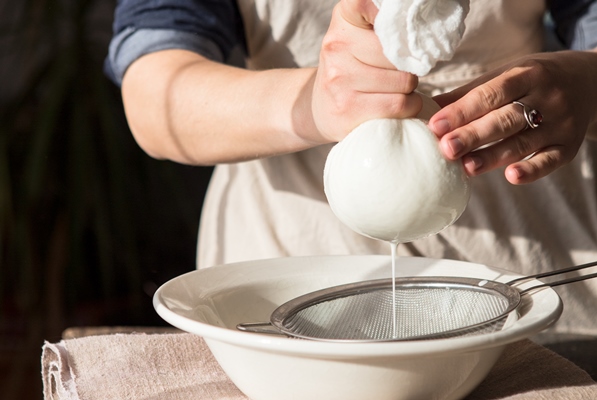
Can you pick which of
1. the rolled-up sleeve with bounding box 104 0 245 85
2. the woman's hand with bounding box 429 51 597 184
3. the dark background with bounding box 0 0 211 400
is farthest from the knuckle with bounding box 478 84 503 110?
the dark background with bounding box 0 0 211 400

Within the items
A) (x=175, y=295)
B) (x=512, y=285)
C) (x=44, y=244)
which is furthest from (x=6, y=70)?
(x=512, y=285)

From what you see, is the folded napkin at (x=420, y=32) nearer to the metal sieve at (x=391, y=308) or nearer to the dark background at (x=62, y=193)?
the metal sieve at (x=391, y=308)

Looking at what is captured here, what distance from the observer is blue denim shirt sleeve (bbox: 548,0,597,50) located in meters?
0.88

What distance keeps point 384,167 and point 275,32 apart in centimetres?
42

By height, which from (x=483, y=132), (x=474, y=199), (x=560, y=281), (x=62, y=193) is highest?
(x=483, y=132)

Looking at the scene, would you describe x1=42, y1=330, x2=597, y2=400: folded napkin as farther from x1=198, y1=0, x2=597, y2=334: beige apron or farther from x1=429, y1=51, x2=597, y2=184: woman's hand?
x1=198, y1=0, x2=597, y2=334: beige apron

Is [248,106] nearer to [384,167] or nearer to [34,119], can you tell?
[384,167]

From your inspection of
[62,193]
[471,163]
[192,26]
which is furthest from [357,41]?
[62,193]

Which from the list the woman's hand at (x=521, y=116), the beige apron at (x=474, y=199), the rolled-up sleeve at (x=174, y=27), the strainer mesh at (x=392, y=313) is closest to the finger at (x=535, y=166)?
the woman's hand at (x=521, y=116)

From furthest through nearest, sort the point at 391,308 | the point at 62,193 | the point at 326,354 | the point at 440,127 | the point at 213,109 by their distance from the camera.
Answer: the point at 62,193 < the point at 213,109 < the point at 391,308 < the point at 440,127 < the point at 326,354

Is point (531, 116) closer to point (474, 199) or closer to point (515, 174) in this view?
point (515, 174)

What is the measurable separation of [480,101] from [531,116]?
0.06 metres

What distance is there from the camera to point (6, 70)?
1.89 m

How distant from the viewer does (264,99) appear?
763 millimetres
